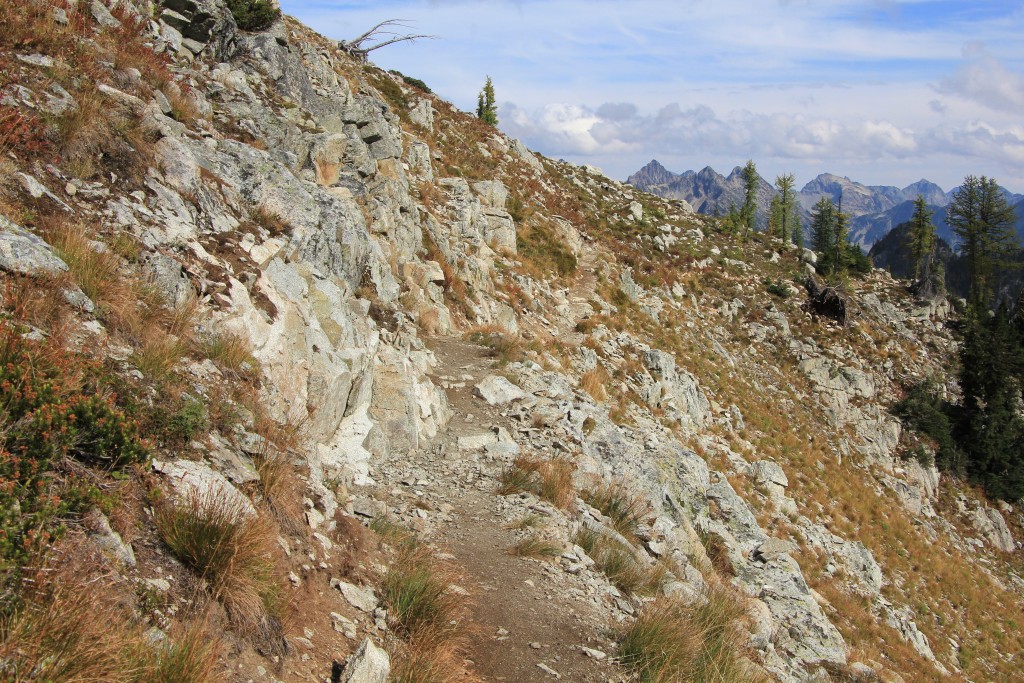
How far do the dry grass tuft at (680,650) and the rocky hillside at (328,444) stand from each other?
0.14ft

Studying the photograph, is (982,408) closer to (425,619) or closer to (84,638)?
(425,619)

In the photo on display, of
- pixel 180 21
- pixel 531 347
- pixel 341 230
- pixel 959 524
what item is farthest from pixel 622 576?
pixel 959 524

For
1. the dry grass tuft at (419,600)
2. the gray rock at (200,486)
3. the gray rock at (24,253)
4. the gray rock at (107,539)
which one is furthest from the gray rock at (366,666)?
the gray rock at (24,253)

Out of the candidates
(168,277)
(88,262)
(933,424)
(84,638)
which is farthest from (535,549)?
(933,424)

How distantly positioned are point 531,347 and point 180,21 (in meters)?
13.0

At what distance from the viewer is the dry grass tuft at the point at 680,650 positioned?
563 cm

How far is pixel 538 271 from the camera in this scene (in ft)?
83.5

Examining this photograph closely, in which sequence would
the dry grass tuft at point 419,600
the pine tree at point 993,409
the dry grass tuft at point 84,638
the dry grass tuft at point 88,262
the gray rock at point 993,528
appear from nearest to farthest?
the dry grass tuft at point 84,638
the dry grass tuft at point 419,600
the dry grass tuft at point 88,262
the gray rock at point 993,528
the pine tree at point 993,409

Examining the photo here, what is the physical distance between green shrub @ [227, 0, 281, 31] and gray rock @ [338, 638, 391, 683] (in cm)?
1991

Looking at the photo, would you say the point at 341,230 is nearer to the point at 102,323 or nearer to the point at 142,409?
the point at 102,323

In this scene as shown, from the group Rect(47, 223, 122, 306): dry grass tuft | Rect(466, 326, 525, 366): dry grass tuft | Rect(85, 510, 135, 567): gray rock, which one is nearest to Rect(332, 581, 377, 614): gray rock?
Rect(85, 510, 135, 567): gray rock

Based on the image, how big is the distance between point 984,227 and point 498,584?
71375 millimetres

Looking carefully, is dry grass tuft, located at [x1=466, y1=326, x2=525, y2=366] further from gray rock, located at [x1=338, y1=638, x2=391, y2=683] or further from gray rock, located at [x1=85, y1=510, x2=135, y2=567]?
gray rock, located at [x1=85, y1=510, x2=135, y2=567]

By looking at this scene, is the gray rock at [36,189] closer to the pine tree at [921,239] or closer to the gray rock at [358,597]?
the gray rock at [358,597]
